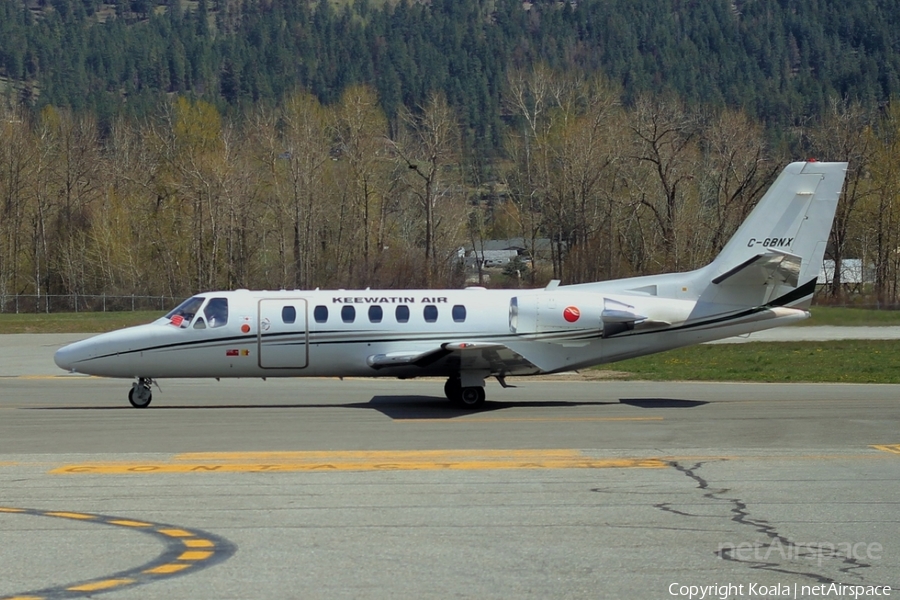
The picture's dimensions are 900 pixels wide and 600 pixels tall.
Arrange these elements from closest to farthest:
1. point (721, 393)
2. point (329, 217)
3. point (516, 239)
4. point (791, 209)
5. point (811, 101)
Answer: point (791, 209)
point (721, 393)
point (329, 217)
point (516, 239)
point (811, 101)

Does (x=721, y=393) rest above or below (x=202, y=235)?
below

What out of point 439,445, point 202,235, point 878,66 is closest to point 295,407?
point 439,445

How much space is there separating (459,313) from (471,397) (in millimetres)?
1731

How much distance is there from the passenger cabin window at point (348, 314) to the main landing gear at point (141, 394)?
13.5 ft

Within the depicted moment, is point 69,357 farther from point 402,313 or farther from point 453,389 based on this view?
point 453,389

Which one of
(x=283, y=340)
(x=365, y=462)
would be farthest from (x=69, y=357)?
(x=365, y=462)

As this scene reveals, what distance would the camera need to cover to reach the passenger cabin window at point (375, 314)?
2114 centimetres

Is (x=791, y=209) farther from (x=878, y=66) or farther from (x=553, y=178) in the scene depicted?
(x=878, y=66)

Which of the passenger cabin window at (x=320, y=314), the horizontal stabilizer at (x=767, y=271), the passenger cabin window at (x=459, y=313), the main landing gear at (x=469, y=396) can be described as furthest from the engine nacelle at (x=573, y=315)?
the passenger cabin window at (x=320, y=314)

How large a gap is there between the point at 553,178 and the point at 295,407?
54.0 m

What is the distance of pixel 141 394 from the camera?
2122 centimetres

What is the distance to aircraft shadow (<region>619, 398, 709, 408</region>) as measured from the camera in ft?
67.3

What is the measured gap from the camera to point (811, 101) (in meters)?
182

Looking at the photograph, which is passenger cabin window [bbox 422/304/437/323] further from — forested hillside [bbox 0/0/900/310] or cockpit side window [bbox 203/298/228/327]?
forested hillside [bbox 0/0/900/310]
